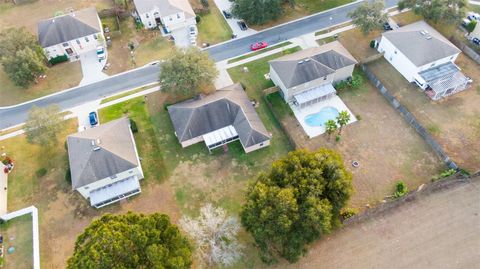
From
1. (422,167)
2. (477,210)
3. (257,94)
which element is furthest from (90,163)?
(477,210)

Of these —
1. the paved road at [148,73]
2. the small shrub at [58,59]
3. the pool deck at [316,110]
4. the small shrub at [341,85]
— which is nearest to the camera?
the pool deck at [316,110]

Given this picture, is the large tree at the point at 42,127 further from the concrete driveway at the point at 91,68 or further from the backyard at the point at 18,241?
the concrete driveway at the point at 91,68

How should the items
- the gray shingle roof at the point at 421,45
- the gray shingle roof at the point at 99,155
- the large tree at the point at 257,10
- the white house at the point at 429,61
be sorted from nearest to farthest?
the gray shingle roof at the point at 99,155
the white house at the point at 429,61
the gray shingle roof at the point at 421,45
the large tree at the point at 257,10

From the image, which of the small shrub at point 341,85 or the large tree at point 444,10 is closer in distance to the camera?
the small shrub at point 341,85

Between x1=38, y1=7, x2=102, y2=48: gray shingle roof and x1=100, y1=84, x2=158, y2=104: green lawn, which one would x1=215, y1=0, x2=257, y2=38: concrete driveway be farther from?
x1=38, y1=7, x2=102, y2=48: gray shingle roof

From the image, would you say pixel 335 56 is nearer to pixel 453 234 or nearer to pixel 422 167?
pixel 422 167

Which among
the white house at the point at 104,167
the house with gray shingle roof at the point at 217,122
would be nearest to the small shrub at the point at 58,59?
the white house at the point at 104,167
